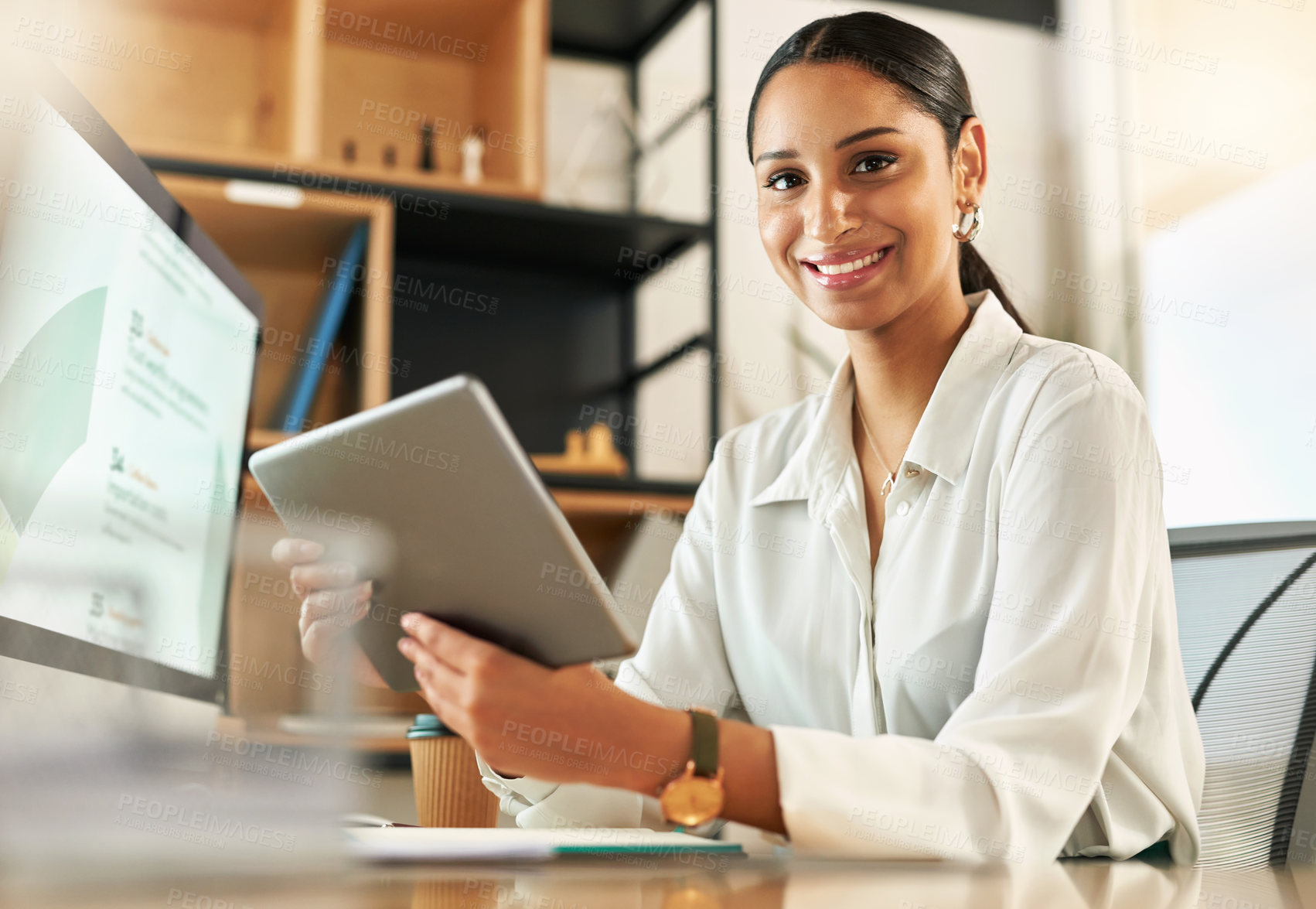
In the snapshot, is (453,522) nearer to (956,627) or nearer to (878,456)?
(956,627)

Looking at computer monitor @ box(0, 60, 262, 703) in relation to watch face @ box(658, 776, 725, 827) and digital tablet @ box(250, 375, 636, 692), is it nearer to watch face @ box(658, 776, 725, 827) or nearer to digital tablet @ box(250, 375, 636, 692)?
digital tablet @ box(250, 375, 636, 692)

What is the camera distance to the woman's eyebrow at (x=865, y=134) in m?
1.13

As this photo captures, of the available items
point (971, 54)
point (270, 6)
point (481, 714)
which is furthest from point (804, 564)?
point (971, 54)

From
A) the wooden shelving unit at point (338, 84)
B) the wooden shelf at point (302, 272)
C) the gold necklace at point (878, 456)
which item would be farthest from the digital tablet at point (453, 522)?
the wooden shelving unit at point (338, 84)

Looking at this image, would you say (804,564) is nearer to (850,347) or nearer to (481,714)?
(850,347)

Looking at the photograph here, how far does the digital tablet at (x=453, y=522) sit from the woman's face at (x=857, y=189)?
0.60m

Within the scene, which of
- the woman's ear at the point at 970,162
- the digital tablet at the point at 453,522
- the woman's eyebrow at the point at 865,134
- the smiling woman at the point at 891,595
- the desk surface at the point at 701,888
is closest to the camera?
the desk surface at the point at 701,888

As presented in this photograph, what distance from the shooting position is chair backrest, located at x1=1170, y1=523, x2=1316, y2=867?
3.34ft

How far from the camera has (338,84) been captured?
257 centimetres

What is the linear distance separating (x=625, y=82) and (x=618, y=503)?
123 centimetres

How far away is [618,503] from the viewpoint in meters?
2.17

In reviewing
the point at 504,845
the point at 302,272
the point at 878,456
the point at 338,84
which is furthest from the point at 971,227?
the point at 338,84

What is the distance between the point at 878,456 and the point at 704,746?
614 mm

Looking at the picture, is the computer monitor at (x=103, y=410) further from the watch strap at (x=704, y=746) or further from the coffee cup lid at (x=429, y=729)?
the watch strap at (x=704, y=746)
